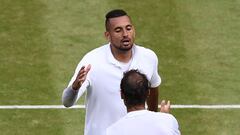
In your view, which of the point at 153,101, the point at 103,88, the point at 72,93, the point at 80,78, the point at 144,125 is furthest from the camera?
the point at 153,101

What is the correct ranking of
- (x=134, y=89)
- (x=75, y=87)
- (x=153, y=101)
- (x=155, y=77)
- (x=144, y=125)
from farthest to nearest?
(x=153, y=101), (x=155, y=77), (x=75, y=87), (x=134, y=89), (x=144, y=125)

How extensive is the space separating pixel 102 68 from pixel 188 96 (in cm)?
431

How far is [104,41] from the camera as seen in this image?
48.9 ft

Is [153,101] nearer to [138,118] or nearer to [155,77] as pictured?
[155,77]

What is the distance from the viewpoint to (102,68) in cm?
936

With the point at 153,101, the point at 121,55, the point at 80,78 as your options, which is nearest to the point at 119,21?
the point at 121,55

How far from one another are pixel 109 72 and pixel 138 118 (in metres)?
1.95

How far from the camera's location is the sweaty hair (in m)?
7.62

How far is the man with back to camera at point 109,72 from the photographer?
9.30m

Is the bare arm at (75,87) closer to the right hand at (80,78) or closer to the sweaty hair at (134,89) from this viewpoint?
the right hand at (80,78)

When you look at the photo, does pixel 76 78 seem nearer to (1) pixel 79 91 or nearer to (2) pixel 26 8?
(1) pixel 79 91

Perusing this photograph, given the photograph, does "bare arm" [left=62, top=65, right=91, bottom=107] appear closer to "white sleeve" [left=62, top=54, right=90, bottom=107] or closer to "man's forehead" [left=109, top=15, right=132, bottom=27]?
"white sleeve" [left=62, top=54, right=90, bottom=107]

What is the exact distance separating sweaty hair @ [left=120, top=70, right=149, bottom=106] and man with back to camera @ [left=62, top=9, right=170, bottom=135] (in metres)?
1.50

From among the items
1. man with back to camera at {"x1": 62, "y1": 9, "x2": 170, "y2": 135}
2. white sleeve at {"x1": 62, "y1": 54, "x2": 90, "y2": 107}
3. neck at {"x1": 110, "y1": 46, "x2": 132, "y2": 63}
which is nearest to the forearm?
man with back to camera at {"x1": 62, "y1": 9, "x2": 170, "y2": 135}
